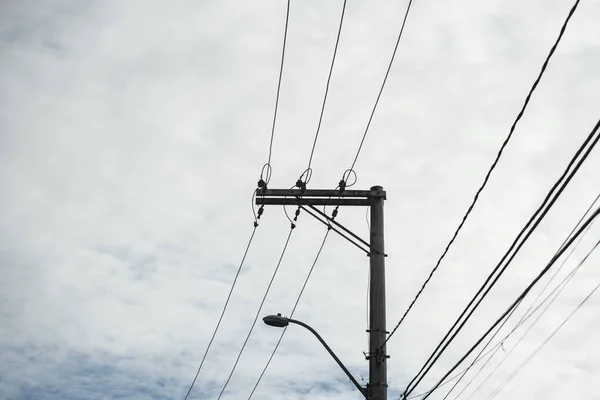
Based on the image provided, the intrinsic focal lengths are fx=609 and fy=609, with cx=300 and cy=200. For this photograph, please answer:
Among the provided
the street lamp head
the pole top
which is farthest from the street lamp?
the pole top

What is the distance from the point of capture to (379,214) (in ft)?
39.0

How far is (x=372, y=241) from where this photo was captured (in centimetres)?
1163

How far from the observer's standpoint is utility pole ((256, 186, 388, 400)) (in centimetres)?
1073

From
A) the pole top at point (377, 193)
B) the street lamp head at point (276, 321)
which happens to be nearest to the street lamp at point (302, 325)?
the street lamp head at point (276, 321)

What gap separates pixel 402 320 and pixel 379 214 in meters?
2.08

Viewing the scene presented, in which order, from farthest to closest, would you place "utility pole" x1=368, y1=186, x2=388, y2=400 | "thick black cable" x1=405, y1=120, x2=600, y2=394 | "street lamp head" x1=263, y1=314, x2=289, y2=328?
1. "street lamp head" x1=263, y1=314, x2=289, y2=328
2. "utility pole" x1=368, y1=186, x2=388, y2=400
3. "thick black cable" x1=405, y1=120, x2=600, y2=394

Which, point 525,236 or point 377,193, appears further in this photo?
point 377,193

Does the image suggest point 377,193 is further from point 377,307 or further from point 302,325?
point 302,325

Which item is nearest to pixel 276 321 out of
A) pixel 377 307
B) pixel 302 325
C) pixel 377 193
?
pixel 302 325

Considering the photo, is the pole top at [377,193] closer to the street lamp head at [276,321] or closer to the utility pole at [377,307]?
the utility pole at [377,307]

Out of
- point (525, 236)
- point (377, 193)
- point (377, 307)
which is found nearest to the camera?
point (525, 236)

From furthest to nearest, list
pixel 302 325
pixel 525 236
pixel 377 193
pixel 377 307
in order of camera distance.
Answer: pixel 302 325
pixel 377 193
pixel 377 307
pixel 525 236

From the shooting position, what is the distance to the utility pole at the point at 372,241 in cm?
1073

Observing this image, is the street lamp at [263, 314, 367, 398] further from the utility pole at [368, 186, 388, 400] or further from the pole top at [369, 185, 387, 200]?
the pole top at [369, 185, 387, 200]
